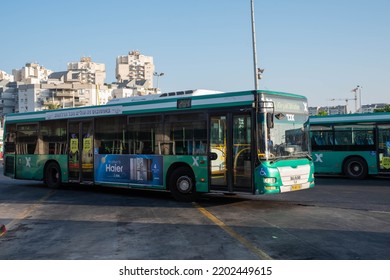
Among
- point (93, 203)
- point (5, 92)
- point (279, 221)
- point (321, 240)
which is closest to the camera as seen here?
point (321, 240)

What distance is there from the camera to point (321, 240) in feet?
25.0

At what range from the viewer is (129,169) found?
14203mm

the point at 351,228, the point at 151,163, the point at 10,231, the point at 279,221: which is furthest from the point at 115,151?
the point at 351,228

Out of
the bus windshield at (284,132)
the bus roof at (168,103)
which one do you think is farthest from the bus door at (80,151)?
the bus windshield at (284,132)

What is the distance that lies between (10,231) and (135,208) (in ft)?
11.6

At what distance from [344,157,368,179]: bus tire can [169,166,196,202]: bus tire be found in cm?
1026

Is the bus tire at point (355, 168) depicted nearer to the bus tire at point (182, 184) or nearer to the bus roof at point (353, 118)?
the bus roof at point (353, 118)

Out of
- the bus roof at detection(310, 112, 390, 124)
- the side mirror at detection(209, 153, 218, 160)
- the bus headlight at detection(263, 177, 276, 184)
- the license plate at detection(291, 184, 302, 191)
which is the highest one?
the bus roof at detection(310, 112, 390, 124)

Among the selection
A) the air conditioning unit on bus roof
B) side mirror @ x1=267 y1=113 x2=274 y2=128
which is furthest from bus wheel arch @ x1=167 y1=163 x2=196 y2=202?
side mirror @ x1=267 y1=113 x2=274 y2=128

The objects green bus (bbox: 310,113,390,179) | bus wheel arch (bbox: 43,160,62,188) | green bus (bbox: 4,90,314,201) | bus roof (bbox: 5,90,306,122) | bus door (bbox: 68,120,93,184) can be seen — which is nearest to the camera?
green bus (bbox: 4,90,314,201)

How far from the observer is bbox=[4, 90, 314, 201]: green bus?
11094 mm

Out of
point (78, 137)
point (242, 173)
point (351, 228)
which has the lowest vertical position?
point (351, 228)

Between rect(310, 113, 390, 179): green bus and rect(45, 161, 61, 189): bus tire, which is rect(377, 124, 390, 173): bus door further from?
rect(45, 161, 61, 189): bus tire

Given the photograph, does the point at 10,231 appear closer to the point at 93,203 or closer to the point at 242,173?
the point at 93,203
